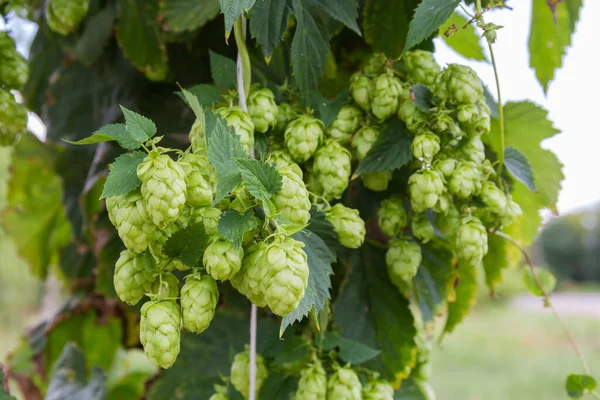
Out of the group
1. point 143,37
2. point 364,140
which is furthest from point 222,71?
point 143,37

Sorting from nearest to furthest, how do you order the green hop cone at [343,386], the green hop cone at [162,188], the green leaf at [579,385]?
the green hop cone at [162,188] → the green hop cone at [343,386] → the green leaf at [579,385]

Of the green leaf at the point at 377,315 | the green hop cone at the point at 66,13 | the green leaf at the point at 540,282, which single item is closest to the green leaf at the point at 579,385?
the green leaf at the point at 540,282

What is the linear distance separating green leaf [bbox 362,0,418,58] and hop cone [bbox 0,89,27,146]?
1.58 feet

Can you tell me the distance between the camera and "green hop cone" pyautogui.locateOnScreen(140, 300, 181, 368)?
1.52ft

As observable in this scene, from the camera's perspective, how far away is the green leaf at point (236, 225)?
0.45m

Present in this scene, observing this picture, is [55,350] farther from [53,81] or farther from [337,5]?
[337,5]

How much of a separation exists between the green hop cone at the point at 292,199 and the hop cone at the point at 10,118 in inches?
17.9

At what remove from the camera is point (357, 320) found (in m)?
0.78

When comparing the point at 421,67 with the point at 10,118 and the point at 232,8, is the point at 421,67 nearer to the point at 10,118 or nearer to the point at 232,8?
the point at 232,8

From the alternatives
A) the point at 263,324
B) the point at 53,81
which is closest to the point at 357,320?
the point at 263,324

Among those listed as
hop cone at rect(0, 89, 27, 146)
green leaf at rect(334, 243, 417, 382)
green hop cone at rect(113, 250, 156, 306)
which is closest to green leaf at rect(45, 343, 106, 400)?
hop cone at rect(0, 89, 27, 146)

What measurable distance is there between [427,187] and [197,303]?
10.9 inches

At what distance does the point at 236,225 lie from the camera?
1.53 ft

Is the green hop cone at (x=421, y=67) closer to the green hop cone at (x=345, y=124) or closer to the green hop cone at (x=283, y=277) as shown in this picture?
the green hop cone at (x=345, y=124)
